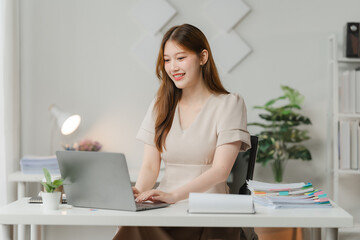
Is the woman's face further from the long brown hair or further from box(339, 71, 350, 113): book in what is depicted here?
box(339, 71, 350, 113): book

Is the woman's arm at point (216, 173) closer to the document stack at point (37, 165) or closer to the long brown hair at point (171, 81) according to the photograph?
the long brown hair at point (171, 81)

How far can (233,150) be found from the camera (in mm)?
1957

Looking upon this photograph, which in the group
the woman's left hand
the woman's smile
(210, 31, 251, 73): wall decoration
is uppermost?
(210, 31, 251, 73): wall decoration

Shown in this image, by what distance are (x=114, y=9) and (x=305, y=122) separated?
4.88ft

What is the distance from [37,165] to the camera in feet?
10.00

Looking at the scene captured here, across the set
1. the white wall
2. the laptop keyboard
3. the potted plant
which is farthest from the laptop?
the white wall

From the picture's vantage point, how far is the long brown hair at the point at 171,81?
201cm

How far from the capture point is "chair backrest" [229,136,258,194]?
2.15 meters

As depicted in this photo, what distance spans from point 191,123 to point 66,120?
4.42 ft

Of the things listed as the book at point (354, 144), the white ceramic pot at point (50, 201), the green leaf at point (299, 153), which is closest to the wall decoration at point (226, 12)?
the green leaf at point (299, 153)

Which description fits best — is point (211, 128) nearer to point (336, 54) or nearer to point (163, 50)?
point (163, 50)

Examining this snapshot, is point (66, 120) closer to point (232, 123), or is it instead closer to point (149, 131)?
point (149, 131)

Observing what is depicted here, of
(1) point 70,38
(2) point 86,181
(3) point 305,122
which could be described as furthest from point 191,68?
(1) point 70,38

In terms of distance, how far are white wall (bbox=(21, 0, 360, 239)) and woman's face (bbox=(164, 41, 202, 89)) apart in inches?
56.9
